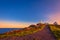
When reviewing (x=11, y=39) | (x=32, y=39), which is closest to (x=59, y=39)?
(x=32, y=39)

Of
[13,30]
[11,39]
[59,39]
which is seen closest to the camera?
[11,39]

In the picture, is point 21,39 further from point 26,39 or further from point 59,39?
point 59,39

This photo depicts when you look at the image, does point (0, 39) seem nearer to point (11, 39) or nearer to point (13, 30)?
point (11, 39)

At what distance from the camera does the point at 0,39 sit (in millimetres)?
26938

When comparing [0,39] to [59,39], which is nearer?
[0,39]

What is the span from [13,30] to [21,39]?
1253cm

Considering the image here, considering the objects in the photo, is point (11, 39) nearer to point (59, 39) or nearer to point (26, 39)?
point (26, 39)

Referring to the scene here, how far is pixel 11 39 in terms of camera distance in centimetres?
2547

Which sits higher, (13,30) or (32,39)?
(13,30)

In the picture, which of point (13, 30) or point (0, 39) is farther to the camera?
point (13, 30)

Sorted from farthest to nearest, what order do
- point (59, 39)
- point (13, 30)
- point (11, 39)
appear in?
point (13, 30), point (59, 39), point (11, 39)

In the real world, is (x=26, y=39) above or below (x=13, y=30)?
below

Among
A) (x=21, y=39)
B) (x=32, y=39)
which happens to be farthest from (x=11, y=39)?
(x=32, y=39)

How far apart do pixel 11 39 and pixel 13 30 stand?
13599mm
